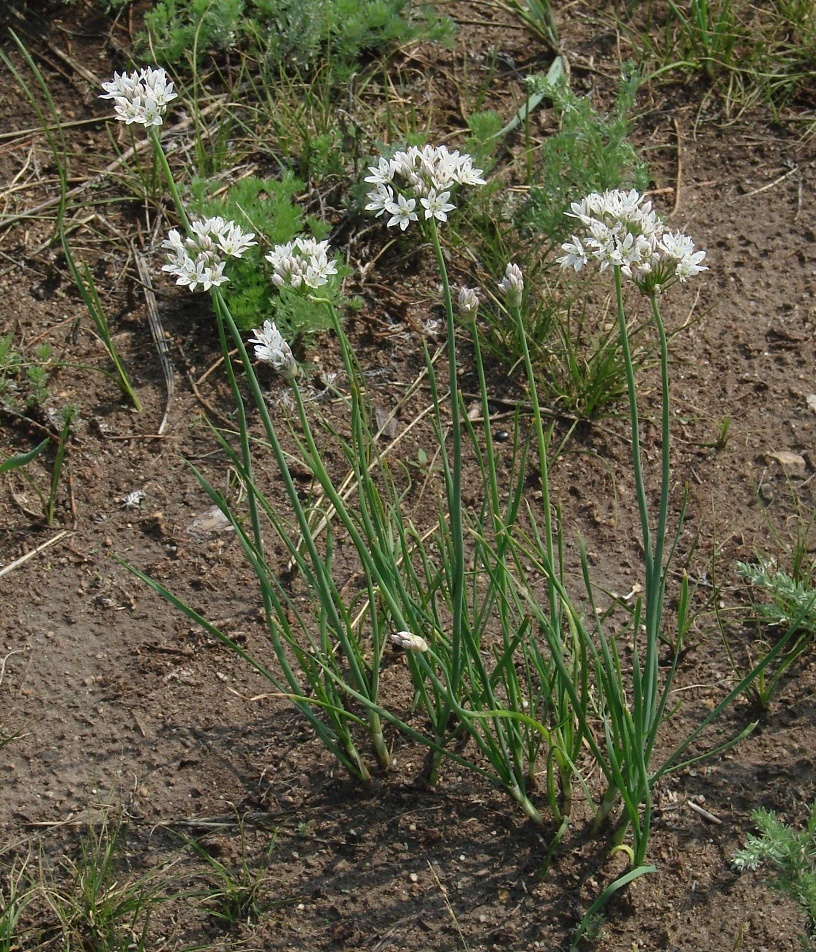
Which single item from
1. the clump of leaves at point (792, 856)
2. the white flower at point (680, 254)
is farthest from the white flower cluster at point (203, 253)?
the clump of leaves at point (792, 856)

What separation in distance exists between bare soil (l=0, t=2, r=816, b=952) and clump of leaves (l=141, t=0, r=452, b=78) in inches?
8.6

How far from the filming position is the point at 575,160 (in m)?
3.17

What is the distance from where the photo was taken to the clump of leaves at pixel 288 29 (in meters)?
3.58

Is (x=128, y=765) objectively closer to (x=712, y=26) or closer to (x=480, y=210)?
(x=480, y=210)

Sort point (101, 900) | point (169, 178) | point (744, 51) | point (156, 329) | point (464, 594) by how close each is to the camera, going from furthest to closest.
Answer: point (744, 51) → point (156, 329) → point (101, 900) → point (464, 594) → point (169, 178)

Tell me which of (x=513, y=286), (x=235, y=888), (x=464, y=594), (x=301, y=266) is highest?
(x=301, y=266)

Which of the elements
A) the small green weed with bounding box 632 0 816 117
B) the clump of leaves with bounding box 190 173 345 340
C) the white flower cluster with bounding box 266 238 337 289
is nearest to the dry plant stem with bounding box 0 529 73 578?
the clump of leaves with bounding box 190 173 345 340

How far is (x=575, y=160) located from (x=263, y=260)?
0.98m

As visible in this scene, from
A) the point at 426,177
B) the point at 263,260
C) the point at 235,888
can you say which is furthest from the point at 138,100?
the point at 235,888

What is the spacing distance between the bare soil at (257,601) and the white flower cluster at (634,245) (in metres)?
1.03

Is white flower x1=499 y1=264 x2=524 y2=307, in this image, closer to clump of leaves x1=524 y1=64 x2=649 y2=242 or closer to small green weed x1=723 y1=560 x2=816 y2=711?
small green weed x1=723 y1=560 x2=816 y2=711

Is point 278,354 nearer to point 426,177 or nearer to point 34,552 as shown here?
point 426,177

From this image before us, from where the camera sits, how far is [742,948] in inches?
83.0

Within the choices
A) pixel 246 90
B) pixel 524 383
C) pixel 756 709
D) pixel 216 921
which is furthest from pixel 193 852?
pixel 246 90
